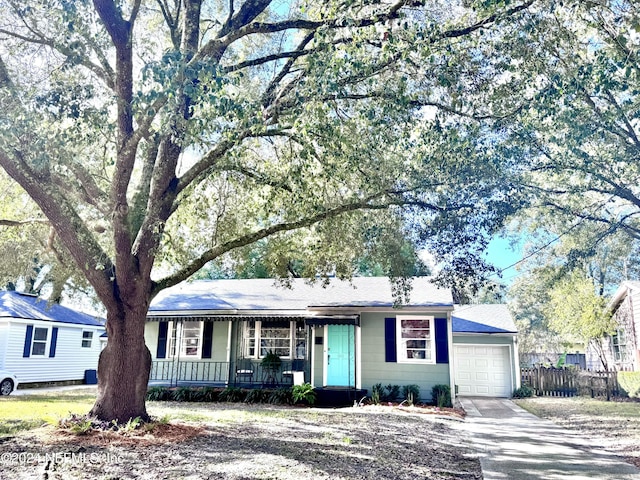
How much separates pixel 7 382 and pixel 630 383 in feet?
73.9

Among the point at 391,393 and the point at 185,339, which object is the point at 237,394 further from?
the point at 391,393

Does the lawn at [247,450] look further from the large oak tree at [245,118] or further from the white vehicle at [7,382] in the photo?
the white vehicle at [7,382]

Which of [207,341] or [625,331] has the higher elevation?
[625,331]

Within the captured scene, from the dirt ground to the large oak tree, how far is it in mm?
1361

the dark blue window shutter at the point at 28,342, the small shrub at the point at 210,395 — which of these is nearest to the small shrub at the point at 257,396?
the small shrub at the point at 210,395

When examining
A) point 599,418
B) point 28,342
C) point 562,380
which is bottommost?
point 599,418

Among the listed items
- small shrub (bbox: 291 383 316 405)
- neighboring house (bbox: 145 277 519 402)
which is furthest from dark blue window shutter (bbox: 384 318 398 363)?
small shrub (bbox: 291 383 316 405)

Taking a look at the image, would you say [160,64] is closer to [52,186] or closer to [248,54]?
[52,186]

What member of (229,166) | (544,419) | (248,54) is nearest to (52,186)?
(229,166)

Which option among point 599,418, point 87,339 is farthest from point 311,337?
point 87,339

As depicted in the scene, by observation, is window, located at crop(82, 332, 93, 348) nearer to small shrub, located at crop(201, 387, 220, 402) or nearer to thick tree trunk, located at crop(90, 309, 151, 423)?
small shrub, located at crop(201, 387, 220, 402)

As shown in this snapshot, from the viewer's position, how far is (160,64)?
20.2ft

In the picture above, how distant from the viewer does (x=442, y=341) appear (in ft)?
49.5

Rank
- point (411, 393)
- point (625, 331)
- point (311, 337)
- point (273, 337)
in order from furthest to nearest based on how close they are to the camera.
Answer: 1. point (625, 331)
2. point (273, 337)
3. point (311, 337)
4. point (411, 393)
